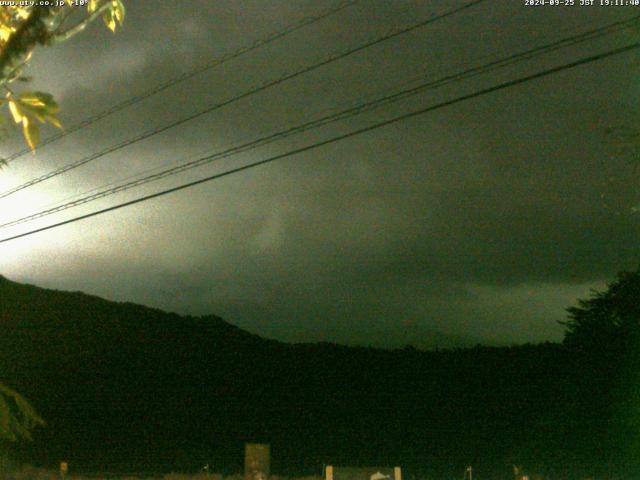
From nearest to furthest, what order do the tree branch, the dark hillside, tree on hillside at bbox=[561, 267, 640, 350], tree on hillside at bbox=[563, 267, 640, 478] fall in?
the tree branch < tree on hillside at bbox=[563, 267, 640, 478] < the dark hillside < tree on hillside at bbox=[561, 267, 640, 350]

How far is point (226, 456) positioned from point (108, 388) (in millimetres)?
6394

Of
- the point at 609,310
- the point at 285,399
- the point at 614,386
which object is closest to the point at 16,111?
the point at 614,386

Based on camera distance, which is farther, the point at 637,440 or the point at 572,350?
the point at 572,350

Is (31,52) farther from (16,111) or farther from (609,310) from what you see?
(609,310)

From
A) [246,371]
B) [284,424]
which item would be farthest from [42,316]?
[284,424]

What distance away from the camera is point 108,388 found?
82.6ft

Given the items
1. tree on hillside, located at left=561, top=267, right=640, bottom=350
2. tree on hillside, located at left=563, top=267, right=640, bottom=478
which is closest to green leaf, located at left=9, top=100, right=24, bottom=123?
tree on hillside, located at left=563, top=267, right=640, bottom=478

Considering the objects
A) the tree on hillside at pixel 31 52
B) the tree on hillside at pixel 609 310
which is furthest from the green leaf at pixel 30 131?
the tree on hillside at pixel 609 310

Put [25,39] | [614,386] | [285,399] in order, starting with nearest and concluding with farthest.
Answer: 1. [25,39]
2. [614,386]
3. [285,399]

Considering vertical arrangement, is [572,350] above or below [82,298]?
below

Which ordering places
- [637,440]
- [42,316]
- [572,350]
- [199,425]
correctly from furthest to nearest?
[42,316] < [199,425] < [572,350] < [637,440]

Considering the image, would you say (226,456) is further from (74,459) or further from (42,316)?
(42,316)

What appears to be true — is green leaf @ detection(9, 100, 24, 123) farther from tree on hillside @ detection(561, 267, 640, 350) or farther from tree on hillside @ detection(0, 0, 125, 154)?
tree on hillside @ detection(561, 267, 640, 350)

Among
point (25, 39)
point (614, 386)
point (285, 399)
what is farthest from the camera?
point (285, 399)
